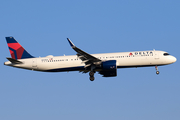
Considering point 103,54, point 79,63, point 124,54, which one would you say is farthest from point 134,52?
point 79,63

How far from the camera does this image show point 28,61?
174 ft

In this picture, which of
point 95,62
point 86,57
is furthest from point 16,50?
point 95,62

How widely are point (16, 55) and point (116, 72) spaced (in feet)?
58.3

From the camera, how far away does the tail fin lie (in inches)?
2162

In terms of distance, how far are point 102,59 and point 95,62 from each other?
1.61 meters

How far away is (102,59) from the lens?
51469mm

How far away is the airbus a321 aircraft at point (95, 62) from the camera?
50219 mm

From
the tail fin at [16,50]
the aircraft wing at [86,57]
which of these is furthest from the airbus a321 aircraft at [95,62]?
the tail fin at [16,50]

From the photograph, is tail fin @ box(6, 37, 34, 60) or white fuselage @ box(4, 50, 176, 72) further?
tail fin @ box(6, 37, 34, 60)

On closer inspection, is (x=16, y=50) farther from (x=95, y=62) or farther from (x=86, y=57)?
(x=95, y=62)

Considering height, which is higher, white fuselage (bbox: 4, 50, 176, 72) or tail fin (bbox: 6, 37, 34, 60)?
tail fin (bbox: 6, 37, 34, 60)

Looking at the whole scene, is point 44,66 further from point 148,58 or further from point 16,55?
point 148,58

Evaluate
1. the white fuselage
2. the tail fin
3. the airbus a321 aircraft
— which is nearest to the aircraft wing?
the airbus a321 aircraft

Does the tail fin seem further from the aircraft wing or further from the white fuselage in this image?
the aircraft wing
